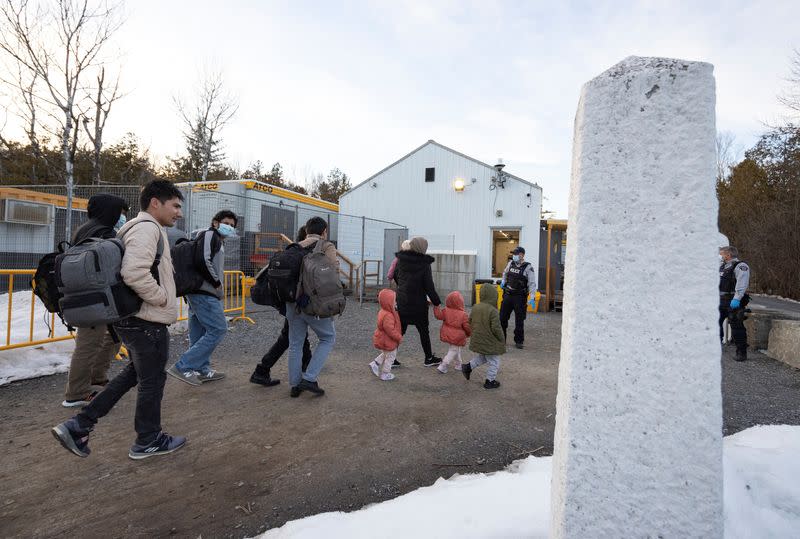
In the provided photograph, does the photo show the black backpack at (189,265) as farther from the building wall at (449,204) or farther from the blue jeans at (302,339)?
the building wall at (449,204)

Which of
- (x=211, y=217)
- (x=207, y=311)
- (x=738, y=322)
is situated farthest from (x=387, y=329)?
(x=211, y=217)

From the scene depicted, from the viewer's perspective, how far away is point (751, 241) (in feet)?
65.7

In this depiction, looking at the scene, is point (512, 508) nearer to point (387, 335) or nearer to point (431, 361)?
point (387, 335)

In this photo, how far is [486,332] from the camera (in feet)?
15.7

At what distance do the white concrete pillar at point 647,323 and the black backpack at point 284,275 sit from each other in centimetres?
320

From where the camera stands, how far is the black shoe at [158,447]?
9.46 ft

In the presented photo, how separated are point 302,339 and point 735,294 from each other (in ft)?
23.1

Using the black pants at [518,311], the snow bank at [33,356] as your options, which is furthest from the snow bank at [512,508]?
the black pants at [518,311]

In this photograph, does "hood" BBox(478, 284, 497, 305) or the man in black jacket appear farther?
"hood" BBox(478, 284, 497, 305)

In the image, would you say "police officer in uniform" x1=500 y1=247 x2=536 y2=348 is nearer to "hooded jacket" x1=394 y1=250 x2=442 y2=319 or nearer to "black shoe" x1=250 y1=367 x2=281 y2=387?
"hooded jacket" x1=394 y1=250 x2=442 y2=319

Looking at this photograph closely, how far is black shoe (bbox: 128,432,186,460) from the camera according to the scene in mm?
2883

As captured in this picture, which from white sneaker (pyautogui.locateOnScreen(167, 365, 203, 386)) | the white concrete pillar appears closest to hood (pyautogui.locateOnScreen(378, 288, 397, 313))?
white sneaker (pyautogui.locateOnScreen(167, 365, 203, 386))

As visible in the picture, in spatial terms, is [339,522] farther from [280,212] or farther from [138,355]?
[280,212]

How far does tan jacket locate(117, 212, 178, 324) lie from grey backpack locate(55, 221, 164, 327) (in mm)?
93
